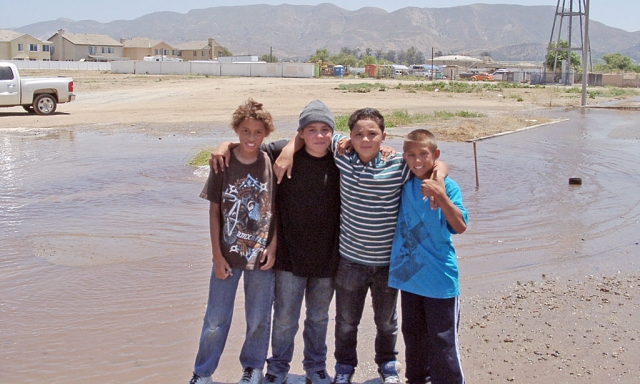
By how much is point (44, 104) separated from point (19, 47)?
89.6m

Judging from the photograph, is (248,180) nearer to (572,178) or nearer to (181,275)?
(181,275)

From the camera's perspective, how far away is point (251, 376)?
3.83 metres

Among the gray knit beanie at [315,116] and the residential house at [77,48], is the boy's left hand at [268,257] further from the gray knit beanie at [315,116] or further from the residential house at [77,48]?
the residential house at [77,48]

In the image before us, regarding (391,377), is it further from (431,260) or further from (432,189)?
(432,189)

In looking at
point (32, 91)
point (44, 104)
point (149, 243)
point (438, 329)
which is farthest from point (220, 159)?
point (44, 104)

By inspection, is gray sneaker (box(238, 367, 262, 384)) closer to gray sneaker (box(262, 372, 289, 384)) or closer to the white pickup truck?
gray sneaker (box(262, 372, 289, 384))

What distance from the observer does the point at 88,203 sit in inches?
359

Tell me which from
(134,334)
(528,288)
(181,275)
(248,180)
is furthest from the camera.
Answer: (181,275)

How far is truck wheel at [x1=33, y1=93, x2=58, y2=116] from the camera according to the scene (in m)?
21.6

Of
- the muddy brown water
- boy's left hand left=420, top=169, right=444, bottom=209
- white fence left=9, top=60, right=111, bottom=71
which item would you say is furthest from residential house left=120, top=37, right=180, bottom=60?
boy's left hand left=420, top=169, right=444, bottom=209

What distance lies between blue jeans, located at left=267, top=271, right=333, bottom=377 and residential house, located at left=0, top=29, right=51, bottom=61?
10427cm

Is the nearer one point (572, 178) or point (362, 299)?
point (362, 299)

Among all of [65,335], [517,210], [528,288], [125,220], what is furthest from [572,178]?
[65,335]

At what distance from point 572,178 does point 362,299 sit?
855 cm
